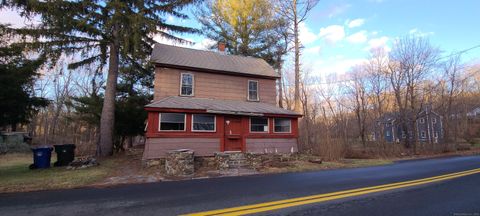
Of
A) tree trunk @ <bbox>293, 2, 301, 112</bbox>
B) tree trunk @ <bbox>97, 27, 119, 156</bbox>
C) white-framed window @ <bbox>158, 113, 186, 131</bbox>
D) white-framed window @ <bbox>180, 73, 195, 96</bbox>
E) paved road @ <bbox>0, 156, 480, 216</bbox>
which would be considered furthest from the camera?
tree trunk @ <bbox>293, 2, 301, 112</bbox>

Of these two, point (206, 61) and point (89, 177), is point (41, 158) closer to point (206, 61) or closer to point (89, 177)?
point (89, 177)

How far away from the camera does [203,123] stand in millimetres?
14047

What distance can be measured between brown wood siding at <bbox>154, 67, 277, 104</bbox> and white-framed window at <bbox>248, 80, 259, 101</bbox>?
28 cm

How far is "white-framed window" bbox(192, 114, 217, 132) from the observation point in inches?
544

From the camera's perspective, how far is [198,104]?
14484mm

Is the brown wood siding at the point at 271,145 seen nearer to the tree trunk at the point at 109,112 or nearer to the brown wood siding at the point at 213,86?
the brown wood siding at the point at 213,86

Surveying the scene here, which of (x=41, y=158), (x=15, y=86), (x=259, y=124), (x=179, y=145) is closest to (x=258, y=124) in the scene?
(x=259, y=124)

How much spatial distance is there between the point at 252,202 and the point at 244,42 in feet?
71.9

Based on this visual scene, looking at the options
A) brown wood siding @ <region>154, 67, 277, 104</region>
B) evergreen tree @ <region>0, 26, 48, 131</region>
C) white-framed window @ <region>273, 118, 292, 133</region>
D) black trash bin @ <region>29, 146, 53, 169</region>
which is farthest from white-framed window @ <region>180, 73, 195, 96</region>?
black trash bin @ <region>29, 146, 53, 169</region>

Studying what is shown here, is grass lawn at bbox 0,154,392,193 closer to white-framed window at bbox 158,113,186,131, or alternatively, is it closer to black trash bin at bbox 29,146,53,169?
black trash bin at bbox 29,146,53,169

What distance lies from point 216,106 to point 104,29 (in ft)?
23.7

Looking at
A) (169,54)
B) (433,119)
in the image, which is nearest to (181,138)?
(169,54)

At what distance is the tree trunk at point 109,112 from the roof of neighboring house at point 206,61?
2.26 m

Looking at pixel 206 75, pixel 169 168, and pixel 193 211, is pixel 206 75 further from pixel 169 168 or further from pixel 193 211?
pixel 193 211
